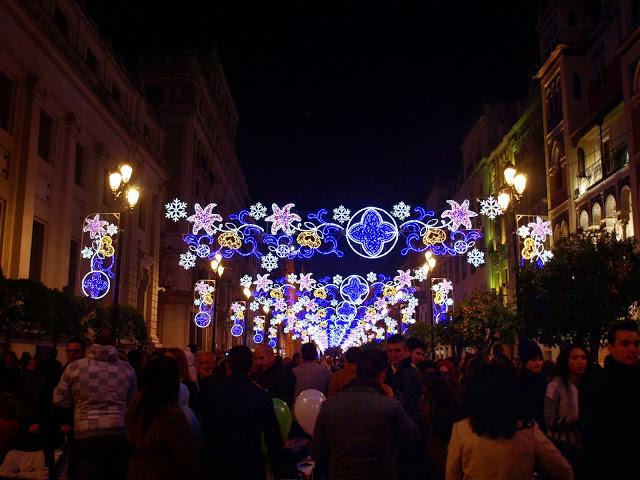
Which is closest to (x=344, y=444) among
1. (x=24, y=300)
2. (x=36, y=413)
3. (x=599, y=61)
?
(x=36, y=413)

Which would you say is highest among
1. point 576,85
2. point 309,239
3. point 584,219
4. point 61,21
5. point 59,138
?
point 576,85

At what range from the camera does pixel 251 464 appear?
6129mm

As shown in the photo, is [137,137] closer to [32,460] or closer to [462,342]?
[462,342]

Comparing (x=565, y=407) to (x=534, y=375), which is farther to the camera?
(x=534, y=375)

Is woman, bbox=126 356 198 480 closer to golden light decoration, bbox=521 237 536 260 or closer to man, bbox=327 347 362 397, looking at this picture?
man, bbox=327 347 362 397

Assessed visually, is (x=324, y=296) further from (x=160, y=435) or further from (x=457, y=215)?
(x=160, y=435)

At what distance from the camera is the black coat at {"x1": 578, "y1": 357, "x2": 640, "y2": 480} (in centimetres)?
513

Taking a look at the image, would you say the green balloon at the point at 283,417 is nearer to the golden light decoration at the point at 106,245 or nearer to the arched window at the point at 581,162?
the golden light decoration at the point at 106,245

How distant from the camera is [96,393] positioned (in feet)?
23.8

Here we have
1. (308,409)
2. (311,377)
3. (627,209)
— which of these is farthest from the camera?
(627,209)

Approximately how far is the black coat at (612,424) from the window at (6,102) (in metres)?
22.5

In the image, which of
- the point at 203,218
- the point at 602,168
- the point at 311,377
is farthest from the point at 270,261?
the point at 311,377

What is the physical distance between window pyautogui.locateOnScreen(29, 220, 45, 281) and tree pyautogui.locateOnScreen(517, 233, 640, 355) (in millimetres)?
16462

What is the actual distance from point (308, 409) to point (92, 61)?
88.2 ft
